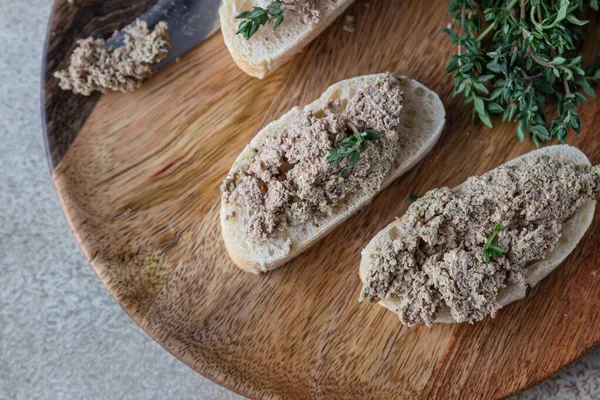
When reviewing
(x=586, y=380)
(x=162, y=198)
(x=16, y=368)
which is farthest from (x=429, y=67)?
(x=16, y=368)

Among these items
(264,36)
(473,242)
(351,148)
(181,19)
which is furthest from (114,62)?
(473,242)

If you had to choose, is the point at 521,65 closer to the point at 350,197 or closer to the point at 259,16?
the point at 350,197

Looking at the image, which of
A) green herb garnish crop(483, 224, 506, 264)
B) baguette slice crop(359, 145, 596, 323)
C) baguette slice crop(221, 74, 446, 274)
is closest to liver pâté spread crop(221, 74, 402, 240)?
baguette slice crop(221, 74, 446, 274)

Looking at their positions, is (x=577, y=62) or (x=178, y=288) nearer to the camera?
(x=577, y=62)

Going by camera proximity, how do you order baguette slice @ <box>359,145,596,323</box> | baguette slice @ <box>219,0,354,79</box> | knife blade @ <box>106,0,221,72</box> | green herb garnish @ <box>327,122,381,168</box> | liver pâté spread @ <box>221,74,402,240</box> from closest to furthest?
green herb garnish @ <box>327,122,381,168</box>, liver pâté spread @ <box>221,74,402,240</box>, baguette slice @ <box>359,145,596,323</box>, baguette slice @ <box>219,0,354,79</box>, knife blade @ <box>106,0,221,72</box>

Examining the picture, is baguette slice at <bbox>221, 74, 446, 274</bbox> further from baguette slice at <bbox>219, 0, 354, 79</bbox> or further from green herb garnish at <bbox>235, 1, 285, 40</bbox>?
green herb garnish at <bbox>235, 1, 285, 40</bbox>

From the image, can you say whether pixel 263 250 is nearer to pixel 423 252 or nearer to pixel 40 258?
pixel 423 252
